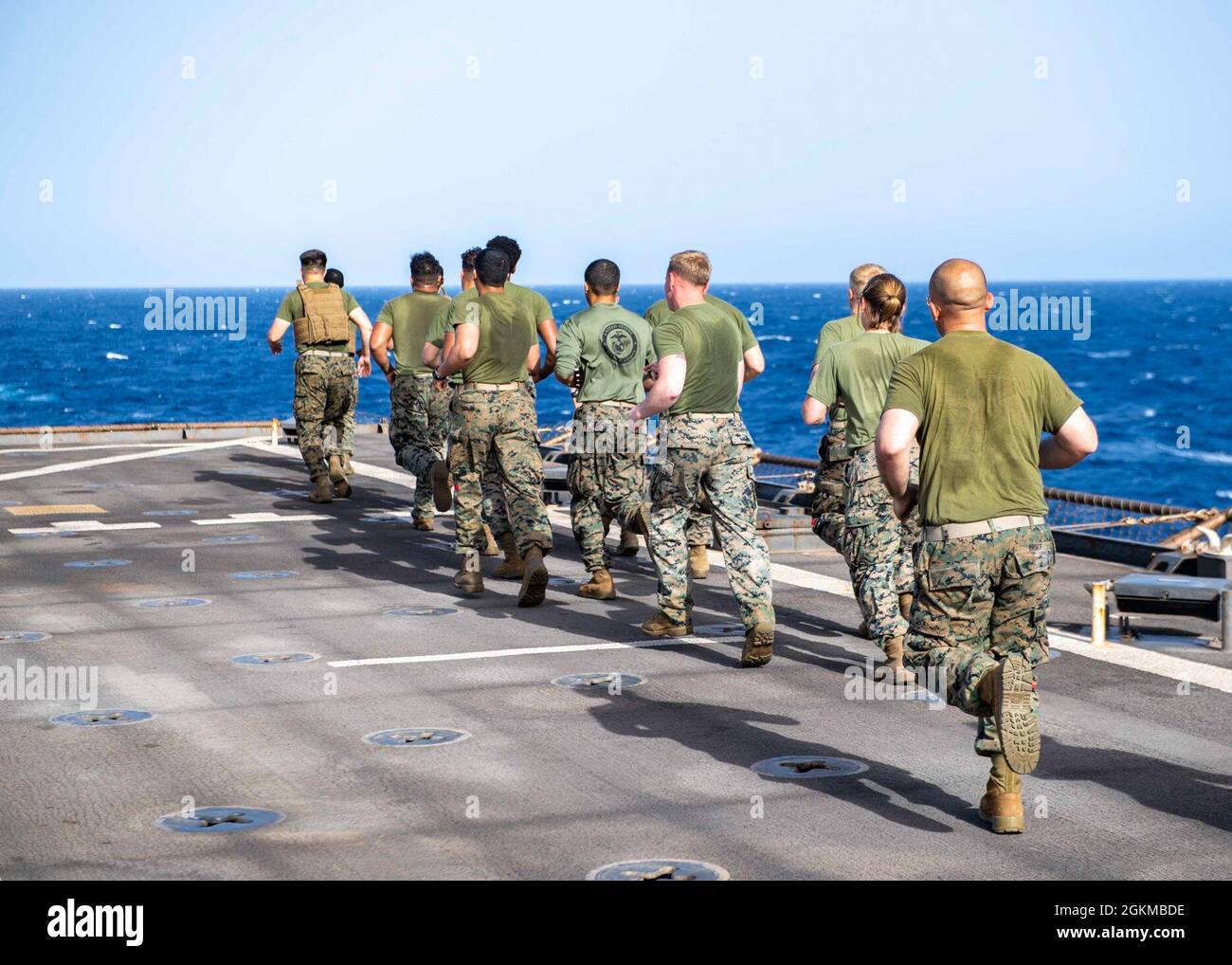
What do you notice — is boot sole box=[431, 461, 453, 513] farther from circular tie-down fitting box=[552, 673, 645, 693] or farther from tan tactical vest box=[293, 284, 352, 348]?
tan tactical vest box=[293, 284, 352, 348]

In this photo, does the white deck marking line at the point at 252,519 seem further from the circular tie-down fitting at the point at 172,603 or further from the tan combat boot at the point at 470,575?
the tan combat boot at the point at 470,575

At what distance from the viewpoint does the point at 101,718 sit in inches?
309

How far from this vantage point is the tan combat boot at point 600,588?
36.5 ft

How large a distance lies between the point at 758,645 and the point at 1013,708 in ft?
10.1

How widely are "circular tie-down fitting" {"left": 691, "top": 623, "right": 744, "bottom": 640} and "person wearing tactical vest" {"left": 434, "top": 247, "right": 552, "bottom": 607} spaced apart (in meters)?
1.17

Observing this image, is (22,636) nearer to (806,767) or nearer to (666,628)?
(666,628)

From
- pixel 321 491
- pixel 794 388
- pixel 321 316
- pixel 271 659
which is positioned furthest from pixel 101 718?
pixel 794 388

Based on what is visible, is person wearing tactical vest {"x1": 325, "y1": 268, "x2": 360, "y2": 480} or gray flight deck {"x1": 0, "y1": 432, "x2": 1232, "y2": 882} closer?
gray flight deck {"x1": 0, "y1": 432, "x2": 1232, "y2": 882}

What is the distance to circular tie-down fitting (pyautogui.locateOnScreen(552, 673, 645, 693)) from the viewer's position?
8461 mm

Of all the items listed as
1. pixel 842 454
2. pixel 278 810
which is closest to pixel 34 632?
pixel 278 810

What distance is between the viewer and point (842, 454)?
9.38 meters

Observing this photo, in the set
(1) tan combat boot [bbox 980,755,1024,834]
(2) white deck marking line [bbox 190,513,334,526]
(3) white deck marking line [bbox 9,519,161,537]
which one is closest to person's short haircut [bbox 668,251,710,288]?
(1) tan combat boot [bbox 980,755,1024,834]

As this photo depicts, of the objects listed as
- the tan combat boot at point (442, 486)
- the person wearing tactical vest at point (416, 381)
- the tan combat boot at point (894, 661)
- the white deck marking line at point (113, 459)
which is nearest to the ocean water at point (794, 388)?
the white deck marking line at point (113, 459)
